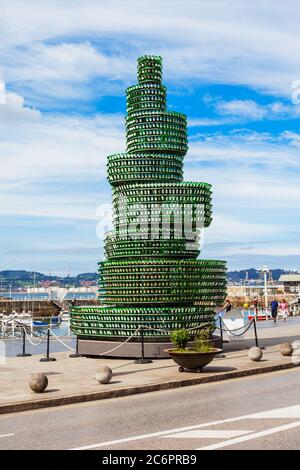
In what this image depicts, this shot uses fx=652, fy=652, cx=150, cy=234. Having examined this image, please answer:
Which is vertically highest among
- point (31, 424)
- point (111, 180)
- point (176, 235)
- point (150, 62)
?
point (150, 62)

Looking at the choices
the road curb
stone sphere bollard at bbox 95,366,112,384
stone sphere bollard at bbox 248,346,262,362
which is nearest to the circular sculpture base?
stone sphere bollard at bbox 248,346,262,362

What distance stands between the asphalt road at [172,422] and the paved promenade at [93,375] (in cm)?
40

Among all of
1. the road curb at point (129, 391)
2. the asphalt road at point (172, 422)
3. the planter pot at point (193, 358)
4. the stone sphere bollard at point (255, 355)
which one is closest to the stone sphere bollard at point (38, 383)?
the road curb at point (129, 391)

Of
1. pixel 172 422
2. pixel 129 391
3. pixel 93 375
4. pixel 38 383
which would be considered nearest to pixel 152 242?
pixel 93 375

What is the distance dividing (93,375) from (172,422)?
280 inches

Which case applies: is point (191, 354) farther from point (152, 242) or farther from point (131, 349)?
point (152, 242)

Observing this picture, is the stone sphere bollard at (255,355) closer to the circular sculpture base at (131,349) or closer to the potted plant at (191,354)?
the potted plant at (191,354)

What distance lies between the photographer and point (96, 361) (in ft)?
74.6

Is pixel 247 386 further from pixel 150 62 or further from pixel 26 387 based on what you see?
pixel 150 62

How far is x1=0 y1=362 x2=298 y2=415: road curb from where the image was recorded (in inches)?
552

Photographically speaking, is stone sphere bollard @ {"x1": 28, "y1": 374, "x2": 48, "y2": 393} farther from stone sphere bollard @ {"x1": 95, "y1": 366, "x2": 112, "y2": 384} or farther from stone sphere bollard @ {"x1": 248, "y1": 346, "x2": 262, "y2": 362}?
stone sphere bollard @ {"x1": 248, "y1": 346, "x2": 262, "y2": 362}

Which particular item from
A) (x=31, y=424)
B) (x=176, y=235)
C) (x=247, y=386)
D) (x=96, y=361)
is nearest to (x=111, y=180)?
(x=176, y=235)
